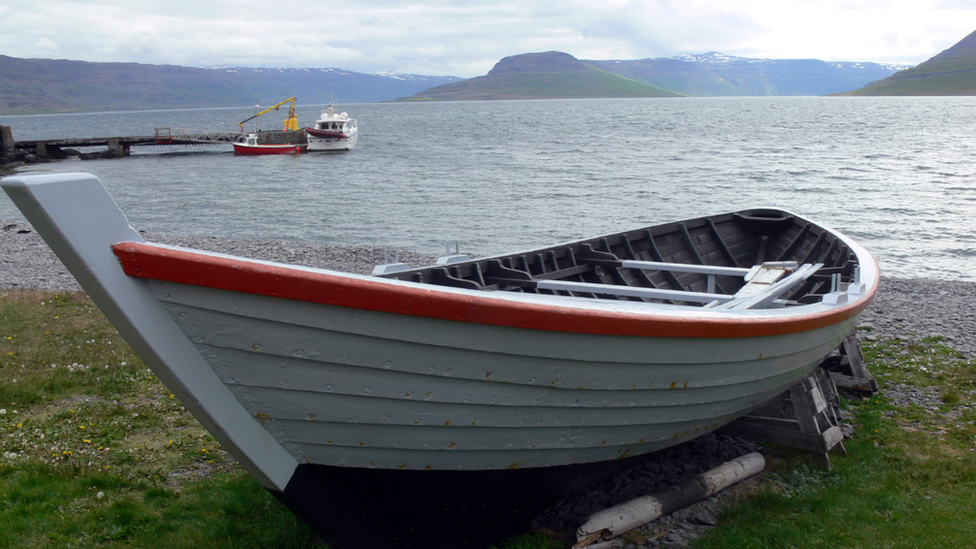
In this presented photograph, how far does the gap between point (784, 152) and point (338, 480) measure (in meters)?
62.2

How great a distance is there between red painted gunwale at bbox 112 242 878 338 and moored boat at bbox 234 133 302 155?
6227 cm

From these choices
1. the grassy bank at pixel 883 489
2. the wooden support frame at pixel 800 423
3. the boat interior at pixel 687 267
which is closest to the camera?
the grassy bank at pixel 883 489

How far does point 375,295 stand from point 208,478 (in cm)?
360

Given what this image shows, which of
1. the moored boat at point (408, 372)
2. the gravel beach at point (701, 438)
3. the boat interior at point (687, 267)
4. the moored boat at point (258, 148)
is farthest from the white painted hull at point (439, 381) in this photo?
the moored boat at point (258, 148)

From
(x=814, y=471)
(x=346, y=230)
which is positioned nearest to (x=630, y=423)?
(x=814, y=471)

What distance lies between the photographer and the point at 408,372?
360 centimetres

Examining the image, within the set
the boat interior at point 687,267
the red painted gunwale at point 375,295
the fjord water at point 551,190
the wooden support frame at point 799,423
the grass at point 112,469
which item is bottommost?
the fjord water at point 551,190

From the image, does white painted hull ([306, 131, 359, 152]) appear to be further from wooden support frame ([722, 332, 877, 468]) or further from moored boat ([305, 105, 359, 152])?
wooden support frame ([722, 332, 877, 468])

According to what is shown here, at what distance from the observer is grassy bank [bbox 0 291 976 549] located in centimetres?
492

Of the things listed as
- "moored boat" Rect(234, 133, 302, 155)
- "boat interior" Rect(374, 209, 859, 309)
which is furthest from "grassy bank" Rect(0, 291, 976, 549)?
"moored boat" Rect(234, 133, 302, 155)

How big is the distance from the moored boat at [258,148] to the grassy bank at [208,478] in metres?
56.8

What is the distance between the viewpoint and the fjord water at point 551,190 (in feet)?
85.0

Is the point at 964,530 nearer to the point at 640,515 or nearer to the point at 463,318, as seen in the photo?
the point at 640,515

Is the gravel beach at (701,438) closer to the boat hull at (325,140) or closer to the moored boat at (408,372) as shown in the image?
the moored boat at (408,372)
